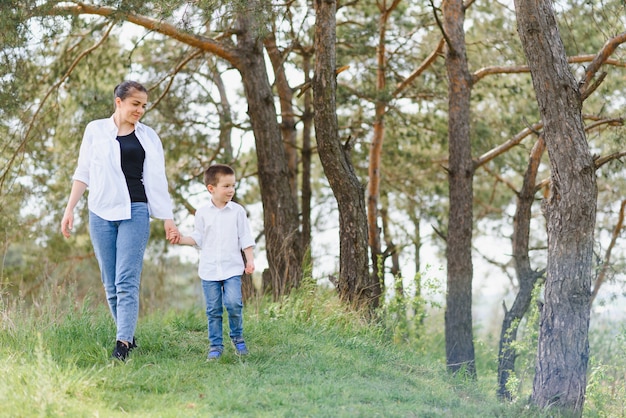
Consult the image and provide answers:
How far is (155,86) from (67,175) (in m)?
2.24

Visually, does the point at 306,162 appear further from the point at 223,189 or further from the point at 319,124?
the point at 223,189

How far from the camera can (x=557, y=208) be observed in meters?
6.49

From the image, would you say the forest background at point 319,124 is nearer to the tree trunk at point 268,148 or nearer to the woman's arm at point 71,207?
the tree trunk at point 268,148

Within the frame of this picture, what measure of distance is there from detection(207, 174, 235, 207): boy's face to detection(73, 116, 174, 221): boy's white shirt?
0.40m

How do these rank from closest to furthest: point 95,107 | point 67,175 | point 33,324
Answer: point 33,324 < point 95,107 < point 67,175

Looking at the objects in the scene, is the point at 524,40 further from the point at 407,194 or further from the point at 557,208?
the point at 407,194

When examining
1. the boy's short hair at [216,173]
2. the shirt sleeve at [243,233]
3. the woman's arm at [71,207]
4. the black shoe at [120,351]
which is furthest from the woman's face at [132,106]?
the black shoe at [120,351]

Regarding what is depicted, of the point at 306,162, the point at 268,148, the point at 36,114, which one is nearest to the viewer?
the point at 268,148

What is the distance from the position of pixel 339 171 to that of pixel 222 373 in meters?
3.46

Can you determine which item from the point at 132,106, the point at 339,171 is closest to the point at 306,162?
the point at 339,171

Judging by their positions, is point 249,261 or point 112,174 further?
point 249,261

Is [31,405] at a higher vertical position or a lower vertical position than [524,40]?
lower

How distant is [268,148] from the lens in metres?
11.2

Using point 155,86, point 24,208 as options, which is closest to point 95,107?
point 155,86
